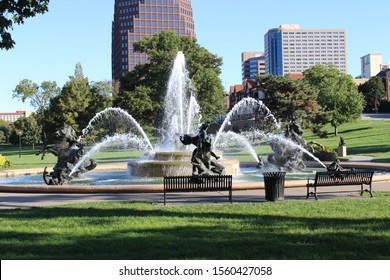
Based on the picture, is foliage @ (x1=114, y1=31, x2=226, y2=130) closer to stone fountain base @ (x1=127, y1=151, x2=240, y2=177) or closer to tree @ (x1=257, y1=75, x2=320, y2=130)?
tree @ (x1=257, y1=75, x2=320, y2=130)

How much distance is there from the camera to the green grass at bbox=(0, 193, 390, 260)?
270 inches

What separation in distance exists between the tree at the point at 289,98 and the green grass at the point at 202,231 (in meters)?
33.1

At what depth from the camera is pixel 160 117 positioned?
5284cm

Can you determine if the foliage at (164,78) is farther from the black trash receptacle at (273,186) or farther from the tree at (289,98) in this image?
the black trash receptacle at (273,186)

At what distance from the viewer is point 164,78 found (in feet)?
166

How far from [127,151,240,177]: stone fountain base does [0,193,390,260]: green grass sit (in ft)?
24.6

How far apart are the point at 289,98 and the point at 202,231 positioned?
3784cm

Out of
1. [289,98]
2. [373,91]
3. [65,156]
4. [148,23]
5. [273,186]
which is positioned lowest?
[273,186]

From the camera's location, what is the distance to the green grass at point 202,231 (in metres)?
6.86

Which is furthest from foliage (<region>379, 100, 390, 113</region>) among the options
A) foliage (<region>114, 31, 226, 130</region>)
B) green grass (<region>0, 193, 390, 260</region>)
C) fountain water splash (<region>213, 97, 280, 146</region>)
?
green grass (<region>0, 193, 390, 260</region>)

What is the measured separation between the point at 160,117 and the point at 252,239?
45.6 meters

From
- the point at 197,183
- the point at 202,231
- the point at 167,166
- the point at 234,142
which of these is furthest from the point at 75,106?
the point at 202,231

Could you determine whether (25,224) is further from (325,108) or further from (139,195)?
(325,108)

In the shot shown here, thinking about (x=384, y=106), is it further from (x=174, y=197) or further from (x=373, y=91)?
(x=174, y=197)
